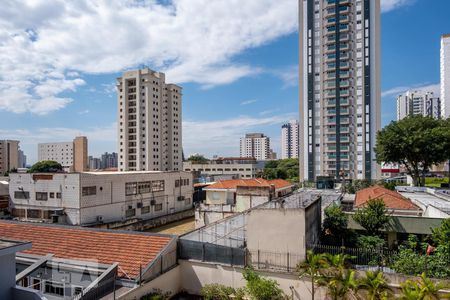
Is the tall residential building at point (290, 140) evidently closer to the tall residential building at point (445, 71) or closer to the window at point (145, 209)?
the tall residential building at point (445, 71)

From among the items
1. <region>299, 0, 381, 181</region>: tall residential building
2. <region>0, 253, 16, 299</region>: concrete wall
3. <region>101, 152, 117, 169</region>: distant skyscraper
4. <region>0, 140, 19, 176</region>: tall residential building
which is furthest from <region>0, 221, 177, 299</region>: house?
<region>101, 152, 117, 169</region>: distant skyscraper

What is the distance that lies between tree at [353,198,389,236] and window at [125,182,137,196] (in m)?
25.5

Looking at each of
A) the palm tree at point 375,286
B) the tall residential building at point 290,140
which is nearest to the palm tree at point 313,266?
the palm tree at point 375,286

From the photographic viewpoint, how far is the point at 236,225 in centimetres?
1855

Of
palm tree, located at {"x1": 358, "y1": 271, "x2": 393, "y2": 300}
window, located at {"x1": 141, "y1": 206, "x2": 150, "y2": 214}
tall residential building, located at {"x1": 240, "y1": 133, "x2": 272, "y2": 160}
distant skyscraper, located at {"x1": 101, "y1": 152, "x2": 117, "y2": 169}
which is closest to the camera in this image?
palm tree, located at {"x1": 358, "y1": 271, "x2": 393, "y2": 300}

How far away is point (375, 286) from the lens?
1048 cm

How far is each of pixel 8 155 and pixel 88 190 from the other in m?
94.7

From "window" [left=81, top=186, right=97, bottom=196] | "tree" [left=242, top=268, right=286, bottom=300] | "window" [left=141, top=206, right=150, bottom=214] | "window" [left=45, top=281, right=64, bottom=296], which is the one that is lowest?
"window" [left=141, top=206, right=150, bottom=214]

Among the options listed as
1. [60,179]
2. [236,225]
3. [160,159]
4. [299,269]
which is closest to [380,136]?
[236,225]

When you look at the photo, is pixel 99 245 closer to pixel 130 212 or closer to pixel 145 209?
pixel 130 212

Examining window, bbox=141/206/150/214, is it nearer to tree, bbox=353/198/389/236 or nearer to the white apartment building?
the white apartment building

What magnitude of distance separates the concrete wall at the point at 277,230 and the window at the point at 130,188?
24.8 metres

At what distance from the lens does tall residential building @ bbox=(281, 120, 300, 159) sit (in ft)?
577

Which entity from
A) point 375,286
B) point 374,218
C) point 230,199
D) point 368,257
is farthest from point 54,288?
point 230,199
